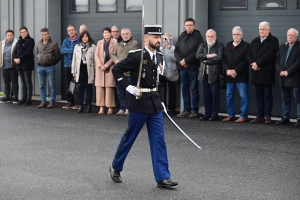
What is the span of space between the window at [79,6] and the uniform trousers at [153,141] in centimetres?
1053

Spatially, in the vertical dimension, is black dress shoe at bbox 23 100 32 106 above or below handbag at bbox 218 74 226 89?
below

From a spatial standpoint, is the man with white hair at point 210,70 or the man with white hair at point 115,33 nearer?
the man with white hair at point 210,70

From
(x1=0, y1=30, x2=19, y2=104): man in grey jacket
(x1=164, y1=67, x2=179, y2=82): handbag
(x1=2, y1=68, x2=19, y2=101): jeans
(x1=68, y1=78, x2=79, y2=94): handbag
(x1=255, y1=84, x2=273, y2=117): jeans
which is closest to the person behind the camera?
(x1=255, y1=84, x2=273, y2=117): jeans

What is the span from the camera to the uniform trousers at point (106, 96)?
16125 mm

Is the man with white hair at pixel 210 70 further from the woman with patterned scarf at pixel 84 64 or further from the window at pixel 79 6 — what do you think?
the window at pixel 79 6

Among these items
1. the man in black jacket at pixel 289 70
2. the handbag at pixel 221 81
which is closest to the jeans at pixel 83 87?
the handbag at pixel 221 81

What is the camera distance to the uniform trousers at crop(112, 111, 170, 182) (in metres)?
8.43

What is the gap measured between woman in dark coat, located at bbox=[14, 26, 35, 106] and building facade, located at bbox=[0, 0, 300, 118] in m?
1.00

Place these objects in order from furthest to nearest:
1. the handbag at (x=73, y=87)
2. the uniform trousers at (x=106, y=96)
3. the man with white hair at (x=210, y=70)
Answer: the handbag at (x=73, y=87)
the uniform trousers at (x=106, y=96)
the man with white hair at (x=210, y=70)

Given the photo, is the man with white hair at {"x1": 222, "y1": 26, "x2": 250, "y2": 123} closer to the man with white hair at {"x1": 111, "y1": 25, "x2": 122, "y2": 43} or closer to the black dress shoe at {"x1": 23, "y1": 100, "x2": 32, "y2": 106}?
the man with white hair at {"x1": 111, "y1": 25, "x2": 122, "y2": 43}

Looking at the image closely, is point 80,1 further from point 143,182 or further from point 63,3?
point 143,182

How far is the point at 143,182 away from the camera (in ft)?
28.6

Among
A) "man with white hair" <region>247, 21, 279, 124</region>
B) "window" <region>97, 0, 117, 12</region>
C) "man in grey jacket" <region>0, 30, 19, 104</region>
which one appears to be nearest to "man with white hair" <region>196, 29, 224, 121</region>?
"man with white hair" <region>247, 21, 279, 124</region>

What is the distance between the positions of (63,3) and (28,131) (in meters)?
6.85
